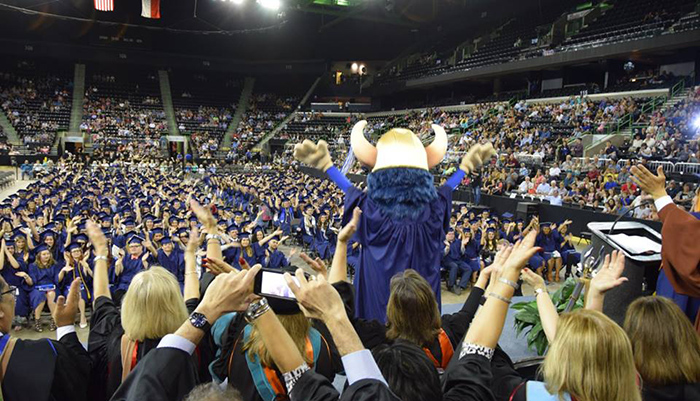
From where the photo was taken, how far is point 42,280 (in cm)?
689

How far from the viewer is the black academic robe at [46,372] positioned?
1.95 m

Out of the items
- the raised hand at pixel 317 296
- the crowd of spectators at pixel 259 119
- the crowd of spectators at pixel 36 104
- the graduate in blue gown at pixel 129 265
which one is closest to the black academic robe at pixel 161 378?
the raised hand at pixel 317 296

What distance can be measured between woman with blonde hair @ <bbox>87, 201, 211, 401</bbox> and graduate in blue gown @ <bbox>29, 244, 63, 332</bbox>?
4.53 m

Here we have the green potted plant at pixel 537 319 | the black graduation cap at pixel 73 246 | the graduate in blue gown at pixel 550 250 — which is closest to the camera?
the green potted plant at pixel 537 319

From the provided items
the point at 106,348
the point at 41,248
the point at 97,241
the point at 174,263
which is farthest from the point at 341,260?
the point at 41,248

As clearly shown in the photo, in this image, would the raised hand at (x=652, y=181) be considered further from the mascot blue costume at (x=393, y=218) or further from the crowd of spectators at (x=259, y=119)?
the crowd of spectators at (x=259, y=119)

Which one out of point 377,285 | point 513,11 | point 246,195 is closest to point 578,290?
point 377,285

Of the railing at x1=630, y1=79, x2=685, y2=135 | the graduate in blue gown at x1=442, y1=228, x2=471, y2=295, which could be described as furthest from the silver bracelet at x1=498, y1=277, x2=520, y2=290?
the railing at x1=630, y1=79, x2=685, y2=135

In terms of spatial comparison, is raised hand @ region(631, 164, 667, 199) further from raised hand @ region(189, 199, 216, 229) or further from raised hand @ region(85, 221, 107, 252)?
raised hand @ region(85, 221, 107, 252)

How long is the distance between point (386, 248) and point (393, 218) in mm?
229

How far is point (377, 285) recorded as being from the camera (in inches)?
142

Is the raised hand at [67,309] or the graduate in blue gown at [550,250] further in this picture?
the graduate in blue gown at [550,250]

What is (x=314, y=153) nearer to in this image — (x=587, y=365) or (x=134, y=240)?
(x=587, y=365)

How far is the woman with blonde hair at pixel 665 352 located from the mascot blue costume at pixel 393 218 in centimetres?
166
